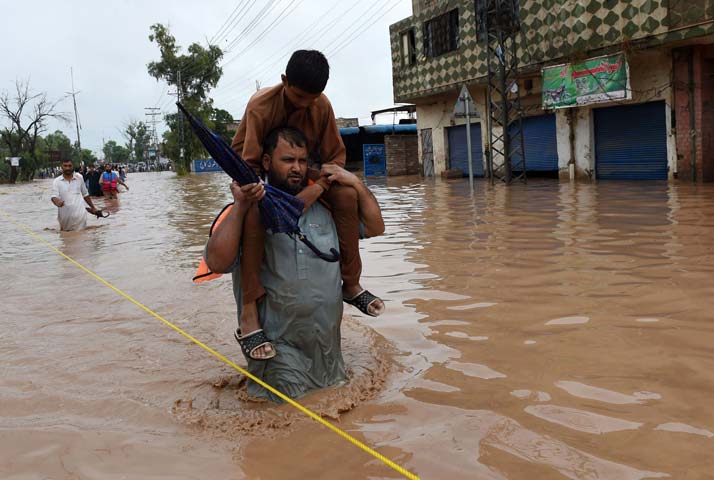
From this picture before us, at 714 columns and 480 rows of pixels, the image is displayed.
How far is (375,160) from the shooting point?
3241 centimetres

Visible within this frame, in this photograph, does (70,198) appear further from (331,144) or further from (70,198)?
(331,144)

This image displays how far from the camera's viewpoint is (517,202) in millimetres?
12891

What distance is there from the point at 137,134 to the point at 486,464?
130 m

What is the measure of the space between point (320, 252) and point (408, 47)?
77.7 feet

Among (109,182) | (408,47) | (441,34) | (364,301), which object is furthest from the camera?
(408,47)

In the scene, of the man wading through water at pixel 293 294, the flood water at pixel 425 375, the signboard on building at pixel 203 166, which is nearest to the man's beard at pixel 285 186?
the man wading through water at pixel 293 294

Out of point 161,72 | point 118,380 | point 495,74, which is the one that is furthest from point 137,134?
point 118,380

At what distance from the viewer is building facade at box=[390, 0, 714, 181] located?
15.6m

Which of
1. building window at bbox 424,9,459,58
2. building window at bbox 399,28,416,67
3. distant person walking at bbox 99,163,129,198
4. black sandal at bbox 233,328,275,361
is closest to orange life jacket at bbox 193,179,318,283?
black sandal at bbox 233,328,275,361

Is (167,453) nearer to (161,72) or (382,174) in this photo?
(382,174)

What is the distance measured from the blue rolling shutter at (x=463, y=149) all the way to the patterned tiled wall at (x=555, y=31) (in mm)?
2042

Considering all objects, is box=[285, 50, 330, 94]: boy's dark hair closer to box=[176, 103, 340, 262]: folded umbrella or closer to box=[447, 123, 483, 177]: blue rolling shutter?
box=[176, 103, 340, 262]: folded umbrella

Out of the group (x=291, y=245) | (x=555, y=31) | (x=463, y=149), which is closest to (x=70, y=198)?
(x=291, y=245)

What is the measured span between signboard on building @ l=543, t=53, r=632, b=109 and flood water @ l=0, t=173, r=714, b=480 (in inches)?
416
